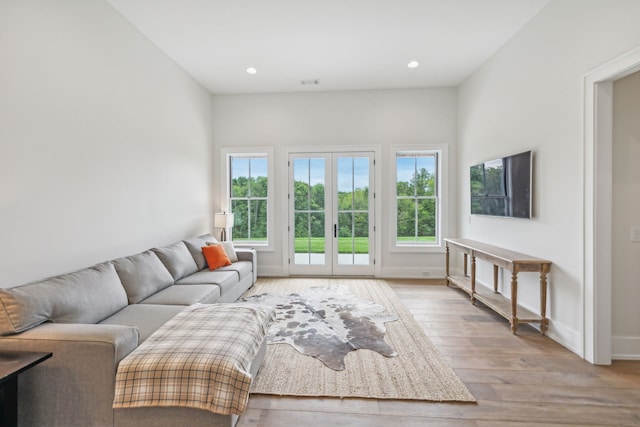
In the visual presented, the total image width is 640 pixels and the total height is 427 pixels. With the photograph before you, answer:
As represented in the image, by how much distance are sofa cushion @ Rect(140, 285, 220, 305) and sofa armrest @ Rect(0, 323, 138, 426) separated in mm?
969

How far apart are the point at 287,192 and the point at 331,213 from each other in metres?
0.87

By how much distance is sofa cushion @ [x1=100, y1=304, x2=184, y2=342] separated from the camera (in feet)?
6.51

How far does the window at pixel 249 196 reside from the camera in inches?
201

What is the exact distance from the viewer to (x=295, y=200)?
5.04 metres

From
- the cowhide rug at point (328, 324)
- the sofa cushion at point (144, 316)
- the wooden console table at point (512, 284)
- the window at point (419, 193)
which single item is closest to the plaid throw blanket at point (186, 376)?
the sofa cushion at point (144, 316)

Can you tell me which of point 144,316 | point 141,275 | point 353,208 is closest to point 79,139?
point 141,275

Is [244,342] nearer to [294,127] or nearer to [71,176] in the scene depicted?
[71,176]

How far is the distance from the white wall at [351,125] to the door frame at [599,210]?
255cm

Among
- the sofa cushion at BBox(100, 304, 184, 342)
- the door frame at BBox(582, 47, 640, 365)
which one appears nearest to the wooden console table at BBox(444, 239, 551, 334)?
the door frame at BBox(582, 47, 640, 365)

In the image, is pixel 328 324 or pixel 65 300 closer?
pixel 65 300

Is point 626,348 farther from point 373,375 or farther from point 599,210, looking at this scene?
point 373,375

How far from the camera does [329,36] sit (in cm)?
332

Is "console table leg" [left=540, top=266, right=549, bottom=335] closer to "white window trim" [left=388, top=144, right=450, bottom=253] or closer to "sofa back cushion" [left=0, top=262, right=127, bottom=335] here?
"white window trim" [left=388, top=144, right=450, bottom=253]

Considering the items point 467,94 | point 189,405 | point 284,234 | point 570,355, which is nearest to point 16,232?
point 189,405
